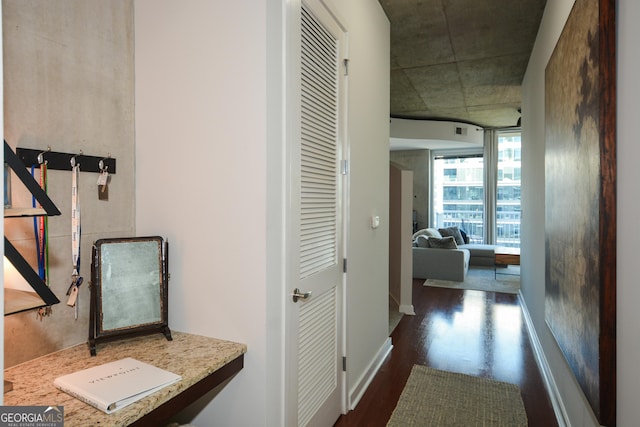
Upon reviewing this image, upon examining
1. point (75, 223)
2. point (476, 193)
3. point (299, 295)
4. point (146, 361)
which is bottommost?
point (146, 361)

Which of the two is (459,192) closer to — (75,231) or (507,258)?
(507,258)

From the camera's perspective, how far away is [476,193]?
9383 mm

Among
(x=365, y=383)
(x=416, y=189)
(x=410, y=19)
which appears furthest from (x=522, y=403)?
(x=416, y=189)

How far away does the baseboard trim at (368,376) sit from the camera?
2521 mm

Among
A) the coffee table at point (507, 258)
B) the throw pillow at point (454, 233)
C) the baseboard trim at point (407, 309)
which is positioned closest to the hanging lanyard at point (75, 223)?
the baseboard trim at point (407, 309)

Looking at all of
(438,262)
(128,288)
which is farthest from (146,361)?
(438,262)

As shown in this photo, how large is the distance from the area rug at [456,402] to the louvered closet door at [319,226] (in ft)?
1.66

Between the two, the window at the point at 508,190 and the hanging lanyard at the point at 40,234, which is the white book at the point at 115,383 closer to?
the hanging lanyard at the point at 40,234

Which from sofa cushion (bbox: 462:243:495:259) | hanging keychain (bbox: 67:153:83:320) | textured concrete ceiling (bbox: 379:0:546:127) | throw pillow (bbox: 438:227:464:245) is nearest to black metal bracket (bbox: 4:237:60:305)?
hanging keychain (bbox: 67:153:83:320)

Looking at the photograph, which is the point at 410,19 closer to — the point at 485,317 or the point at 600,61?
the point at 600,61

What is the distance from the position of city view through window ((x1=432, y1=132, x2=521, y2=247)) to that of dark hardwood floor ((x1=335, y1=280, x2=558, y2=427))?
165 inches

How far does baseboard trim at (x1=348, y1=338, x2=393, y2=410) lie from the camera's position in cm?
252

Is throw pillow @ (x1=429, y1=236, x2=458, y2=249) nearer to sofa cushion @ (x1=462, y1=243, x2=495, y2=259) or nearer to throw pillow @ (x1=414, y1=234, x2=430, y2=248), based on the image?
throw pillow @ (x1=414, y1=234, x2=430, y2=248)

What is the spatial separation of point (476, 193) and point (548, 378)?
718cm
